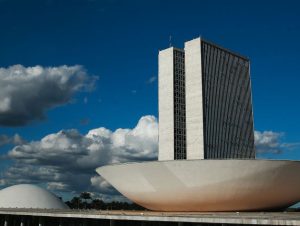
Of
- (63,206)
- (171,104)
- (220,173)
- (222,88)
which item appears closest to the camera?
(220,173)

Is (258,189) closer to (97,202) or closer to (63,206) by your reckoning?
(63,206)

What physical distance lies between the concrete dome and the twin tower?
2307 centimetres

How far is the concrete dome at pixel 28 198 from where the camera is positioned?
62.0m

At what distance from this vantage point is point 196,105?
263ft

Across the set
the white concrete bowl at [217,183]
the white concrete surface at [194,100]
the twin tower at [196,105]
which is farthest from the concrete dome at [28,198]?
the white concrete bowl at [217,183]

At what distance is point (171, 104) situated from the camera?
79562 millimetres

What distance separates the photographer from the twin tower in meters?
78.6

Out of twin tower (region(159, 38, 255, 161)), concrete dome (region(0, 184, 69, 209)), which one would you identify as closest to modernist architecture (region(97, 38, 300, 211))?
twin tower (region(159, 38, 255, 161))

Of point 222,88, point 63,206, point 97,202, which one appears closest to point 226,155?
point 222,88

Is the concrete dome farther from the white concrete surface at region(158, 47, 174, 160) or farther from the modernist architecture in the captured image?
the white concrete surface at region(158, 47, 174, 160)

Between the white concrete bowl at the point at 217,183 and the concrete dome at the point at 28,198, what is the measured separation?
30.2 metres

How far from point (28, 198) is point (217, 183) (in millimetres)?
39529

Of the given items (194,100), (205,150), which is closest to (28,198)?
(205,150)

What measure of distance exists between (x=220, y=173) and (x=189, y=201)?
414 centimetres
